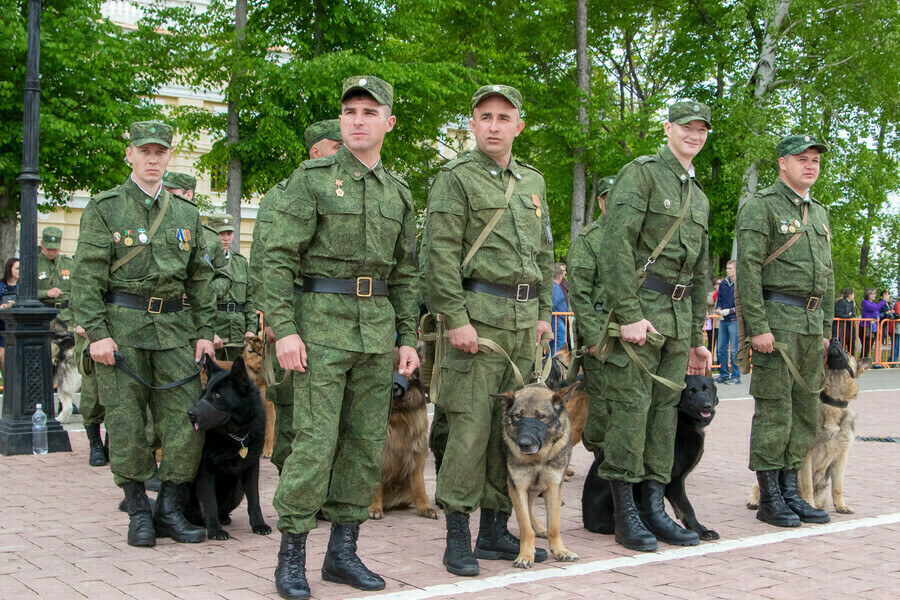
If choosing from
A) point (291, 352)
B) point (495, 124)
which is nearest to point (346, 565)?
point (291, 352)

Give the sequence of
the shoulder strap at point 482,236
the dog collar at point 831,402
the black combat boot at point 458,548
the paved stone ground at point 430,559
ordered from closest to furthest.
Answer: the paved stone ground at point 430,559, the black combat boot at point 458,548, the shoulder strap at point 482,236, the dog collar at point 831,402

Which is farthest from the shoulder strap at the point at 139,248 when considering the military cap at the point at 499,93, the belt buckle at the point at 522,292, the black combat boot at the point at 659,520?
the black combat boot at the point at 659,520

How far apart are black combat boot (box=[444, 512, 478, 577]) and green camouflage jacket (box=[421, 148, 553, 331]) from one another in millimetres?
1057

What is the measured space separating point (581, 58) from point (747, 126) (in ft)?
15.7

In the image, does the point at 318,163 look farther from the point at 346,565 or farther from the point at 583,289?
the point at 583,289

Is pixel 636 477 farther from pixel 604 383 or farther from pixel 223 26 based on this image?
pixel 223 26

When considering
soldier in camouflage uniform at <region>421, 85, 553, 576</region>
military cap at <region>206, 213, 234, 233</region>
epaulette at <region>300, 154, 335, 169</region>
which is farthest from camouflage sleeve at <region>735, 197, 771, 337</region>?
military cap at <region>206, 213, 234, 233</region>

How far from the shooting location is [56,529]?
18.9 feet

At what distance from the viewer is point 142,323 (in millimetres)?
5574

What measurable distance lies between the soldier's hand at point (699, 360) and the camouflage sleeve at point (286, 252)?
2.85 meters

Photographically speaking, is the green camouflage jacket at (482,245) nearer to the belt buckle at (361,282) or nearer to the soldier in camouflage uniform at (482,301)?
the soldier in camouflage uniform at (482,301)

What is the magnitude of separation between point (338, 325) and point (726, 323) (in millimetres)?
12868

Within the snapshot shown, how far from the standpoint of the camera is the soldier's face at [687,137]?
5742 millimetres

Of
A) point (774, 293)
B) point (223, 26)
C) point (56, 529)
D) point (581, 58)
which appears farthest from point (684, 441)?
point (581, 58)
